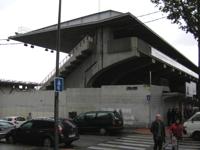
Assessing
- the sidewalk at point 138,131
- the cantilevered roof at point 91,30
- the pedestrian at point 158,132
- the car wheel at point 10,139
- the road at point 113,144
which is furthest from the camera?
the cantilevered roof at point 91,30

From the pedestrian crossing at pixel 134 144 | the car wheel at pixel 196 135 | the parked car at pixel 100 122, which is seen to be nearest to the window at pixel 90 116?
the parked car at pixel 100 122

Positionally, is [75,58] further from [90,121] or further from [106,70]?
[90,121]

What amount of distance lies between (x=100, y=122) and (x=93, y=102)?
27.6 feet

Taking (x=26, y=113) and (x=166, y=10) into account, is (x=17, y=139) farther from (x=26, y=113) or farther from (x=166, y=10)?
(x=26, y=113)

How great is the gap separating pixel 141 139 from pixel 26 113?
18.8 m

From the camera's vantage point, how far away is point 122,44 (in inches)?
1457

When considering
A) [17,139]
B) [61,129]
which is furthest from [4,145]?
[61,129]

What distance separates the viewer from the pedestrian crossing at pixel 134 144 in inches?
833

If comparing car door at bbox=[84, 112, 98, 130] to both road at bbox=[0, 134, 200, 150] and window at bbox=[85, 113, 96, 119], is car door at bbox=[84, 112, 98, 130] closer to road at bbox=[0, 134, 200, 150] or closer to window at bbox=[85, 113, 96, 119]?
window at bbox=[85, 113, 96, 119]

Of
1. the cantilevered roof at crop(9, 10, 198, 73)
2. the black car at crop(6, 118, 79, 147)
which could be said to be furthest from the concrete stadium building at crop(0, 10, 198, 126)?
the black car at crop(6, 118, 79, 147)

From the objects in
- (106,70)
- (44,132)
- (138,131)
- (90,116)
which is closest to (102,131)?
(90,116)

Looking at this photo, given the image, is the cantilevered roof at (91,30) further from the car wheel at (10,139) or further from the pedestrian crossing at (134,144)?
the car wheel at (10,139)

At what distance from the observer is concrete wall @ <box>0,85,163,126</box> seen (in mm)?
33094

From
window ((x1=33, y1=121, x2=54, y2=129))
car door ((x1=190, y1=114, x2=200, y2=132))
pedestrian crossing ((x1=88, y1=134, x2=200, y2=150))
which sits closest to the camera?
window ((x1=33, y1=121, x2=54, y2=129))
